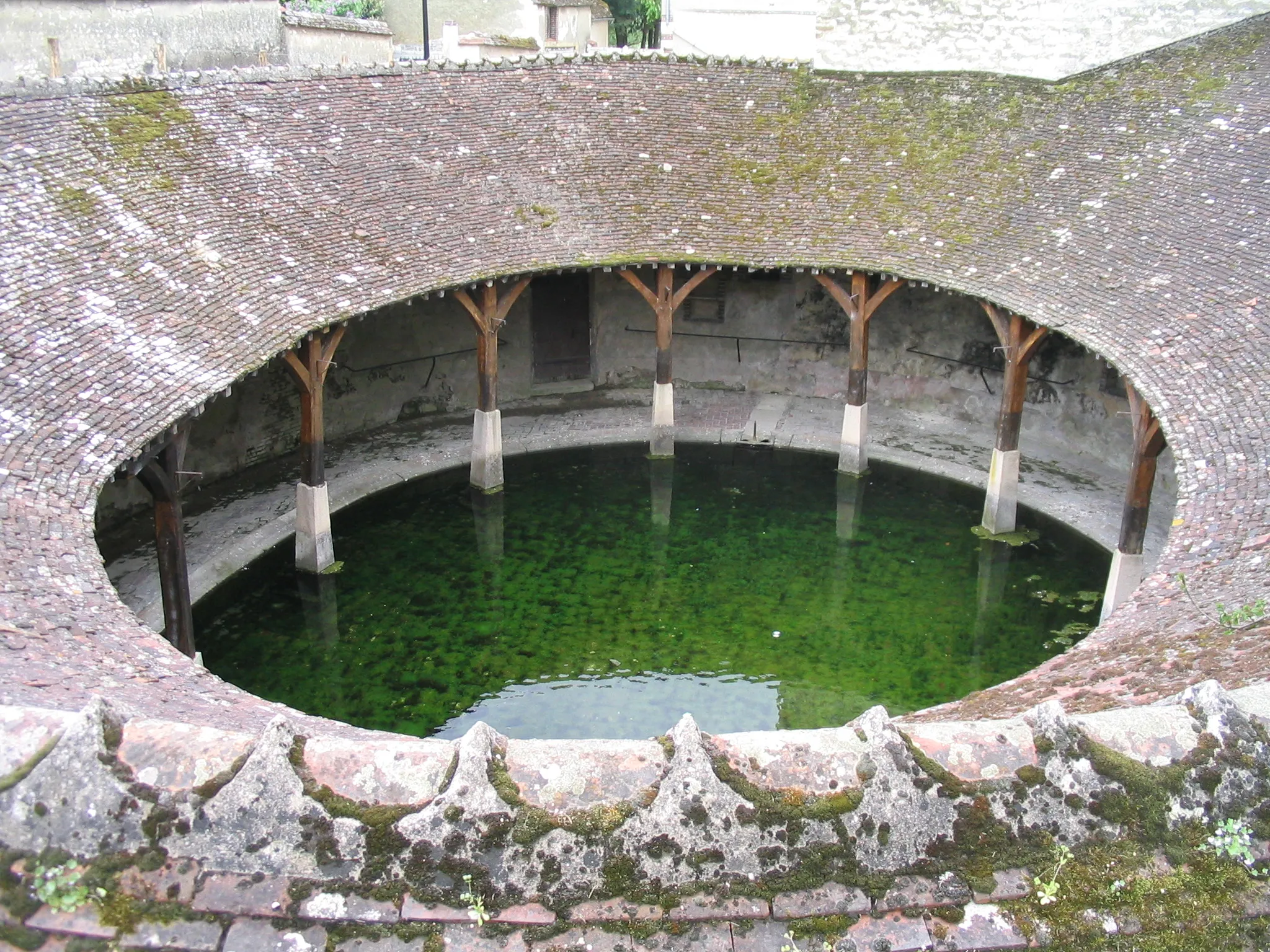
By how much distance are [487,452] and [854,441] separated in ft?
18.2

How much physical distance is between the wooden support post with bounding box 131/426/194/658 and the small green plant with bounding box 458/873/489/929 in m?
8.19

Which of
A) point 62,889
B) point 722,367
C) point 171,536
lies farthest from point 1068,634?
point 62,889

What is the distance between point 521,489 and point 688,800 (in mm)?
14501

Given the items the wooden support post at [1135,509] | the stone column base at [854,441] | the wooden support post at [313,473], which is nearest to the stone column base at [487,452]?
the wooden support post at [313,473]

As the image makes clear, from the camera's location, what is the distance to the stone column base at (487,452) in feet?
58.9

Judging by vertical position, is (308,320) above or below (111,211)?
below

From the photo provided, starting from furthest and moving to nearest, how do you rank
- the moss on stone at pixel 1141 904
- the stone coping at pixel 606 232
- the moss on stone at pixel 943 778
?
1. the stone coping at pixel 606 232
2. the moss on stone at pixel 943 778
3. the moss on stone at pixel 1141 904

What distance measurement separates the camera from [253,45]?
21594mm

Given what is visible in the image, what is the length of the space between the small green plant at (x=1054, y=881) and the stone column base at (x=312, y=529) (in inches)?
488

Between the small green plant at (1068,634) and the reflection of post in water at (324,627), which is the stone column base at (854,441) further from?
the reflection of post in water at (324,627)

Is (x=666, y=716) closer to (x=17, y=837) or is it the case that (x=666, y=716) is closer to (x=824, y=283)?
(x=824, y=283)


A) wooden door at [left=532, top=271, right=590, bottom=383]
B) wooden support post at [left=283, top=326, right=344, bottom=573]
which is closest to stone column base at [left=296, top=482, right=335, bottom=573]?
wooden support post at [left=283, top=326, right=344, bottom=573]

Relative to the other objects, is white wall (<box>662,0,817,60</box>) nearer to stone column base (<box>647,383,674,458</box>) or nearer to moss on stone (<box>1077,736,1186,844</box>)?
stone column base (<box>647,383,674,458</box>)

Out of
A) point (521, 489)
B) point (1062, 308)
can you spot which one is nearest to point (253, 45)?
point (521, 489)
